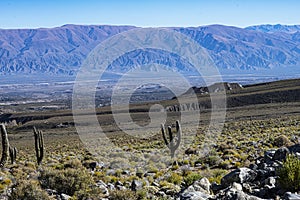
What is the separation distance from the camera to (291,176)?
9.95 metres

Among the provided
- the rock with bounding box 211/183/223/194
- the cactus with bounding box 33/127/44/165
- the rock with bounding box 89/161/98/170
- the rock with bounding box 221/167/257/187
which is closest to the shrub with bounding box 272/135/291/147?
the rock with bounding box 89/161/98/170

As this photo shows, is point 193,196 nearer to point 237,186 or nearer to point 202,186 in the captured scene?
point 237,186

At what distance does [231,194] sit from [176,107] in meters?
80.7

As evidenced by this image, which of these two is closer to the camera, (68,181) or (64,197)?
(64,197)

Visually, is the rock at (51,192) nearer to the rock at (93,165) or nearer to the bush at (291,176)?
the bush at (291,176)

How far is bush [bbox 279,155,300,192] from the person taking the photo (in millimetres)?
9930

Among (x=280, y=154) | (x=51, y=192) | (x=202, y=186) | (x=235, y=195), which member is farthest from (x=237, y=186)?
(x=51, y=192)

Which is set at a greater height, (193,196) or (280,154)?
(280,154)

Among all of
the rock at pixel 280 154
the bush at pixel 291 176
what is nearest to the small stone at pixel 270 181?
the bush at pixel 291 176

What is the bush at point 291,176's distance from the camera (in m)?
9.93

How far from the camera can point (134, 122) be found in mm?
76375

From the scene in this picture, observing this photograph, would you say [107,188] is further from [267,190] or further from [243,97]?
[243,97]

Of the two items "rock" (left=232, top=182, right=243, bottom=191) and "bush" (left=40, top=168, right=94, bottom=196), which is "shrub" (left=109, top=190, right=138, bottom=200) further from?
"rock" (left=232, top=182, right=243, bottom=191)

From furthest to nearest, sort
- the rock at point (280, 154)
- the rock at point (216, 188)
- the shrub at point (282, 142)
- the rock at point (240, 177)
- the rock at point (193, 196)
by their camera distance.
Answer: the shrub at point (282, 142) < the rock at point (280, 154) < the rock at point (216, 188) < the rock at point (240, 177) < the rock at point (193, 196)
